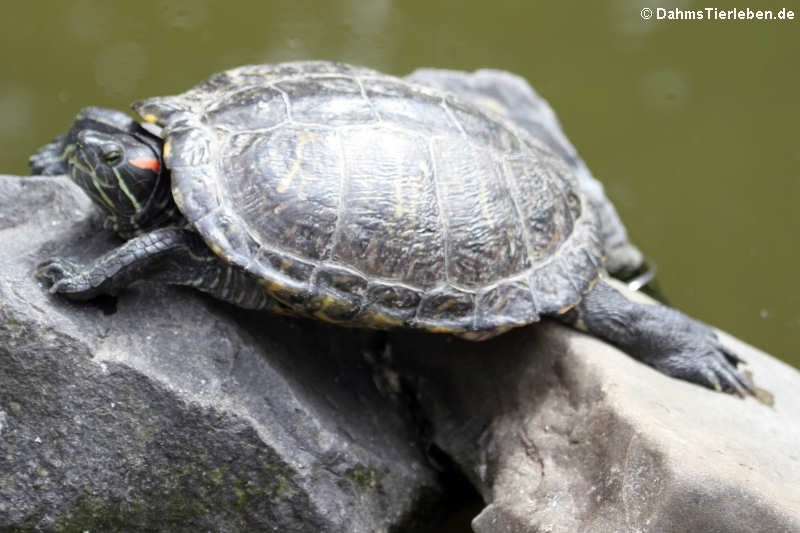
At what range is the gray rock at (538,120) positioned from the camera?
528 centimetres

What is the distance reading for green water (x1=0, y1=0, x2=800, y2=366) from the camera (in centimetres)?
562

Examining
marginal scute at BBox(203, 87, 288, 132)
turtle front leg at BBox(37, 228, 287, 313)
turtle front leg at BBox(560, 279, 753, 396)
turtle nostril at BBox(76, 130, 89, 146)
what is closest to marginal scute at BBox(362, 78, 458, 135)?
marginal scute at BBox(203, 87, 288, 132)

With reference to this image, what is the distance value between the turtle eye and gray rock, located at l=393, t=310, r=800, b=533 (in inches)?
66.5

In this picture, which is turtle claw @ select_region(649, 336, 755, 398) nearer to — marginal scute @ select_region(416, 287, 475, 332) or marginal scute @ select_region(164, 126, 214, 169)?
marginal scute @ select_region(416, 287, 475, 332)

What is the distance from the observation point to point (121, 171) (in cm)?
297

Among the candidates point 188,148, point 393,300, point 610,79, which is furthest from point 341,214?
point 610,79

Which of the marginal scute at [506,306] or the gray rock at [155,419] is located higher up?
the marginal scute at [506,306]

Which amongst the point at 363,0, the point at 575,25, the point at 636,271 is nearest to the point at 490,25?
the point at 575,25

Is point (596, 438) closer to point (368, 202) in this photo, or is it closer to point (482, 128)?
point (368, 202)

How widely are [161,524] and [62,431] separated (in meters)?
0.55

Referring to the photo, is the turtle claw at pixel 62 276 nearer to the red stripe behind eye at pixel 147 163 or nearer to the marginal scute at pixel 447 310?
the red stripe behind eye at pixel 147 163

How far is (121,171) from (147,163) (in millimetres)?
117

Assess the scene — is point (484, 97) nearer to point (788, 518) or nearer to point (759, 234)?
point (759, 234)

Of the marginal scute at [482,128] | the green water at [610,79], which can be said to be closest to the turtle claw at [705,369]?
the marginal scute at [482,128]
